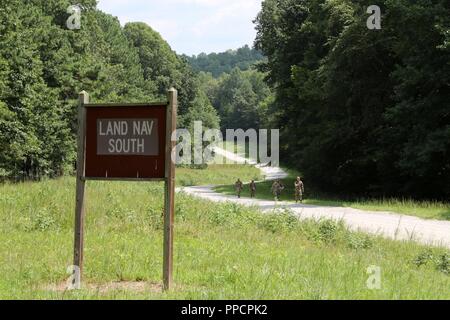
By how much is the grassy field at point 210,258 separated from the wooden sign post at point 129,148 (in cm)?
66

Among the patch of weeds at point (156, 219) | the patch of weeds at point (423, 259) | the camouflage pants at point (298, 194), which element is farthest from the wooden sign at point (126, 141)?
the camouflage pants at point (298, 194)

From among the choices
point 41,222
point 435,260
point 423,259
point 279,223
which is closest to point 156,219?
point 41,222

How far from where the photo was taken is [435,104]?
29.2 metres

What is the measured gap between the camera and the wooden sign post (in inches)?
290

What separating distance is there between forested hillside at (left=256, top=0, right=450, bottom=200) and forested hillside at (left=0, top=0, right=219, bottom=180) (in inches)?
716

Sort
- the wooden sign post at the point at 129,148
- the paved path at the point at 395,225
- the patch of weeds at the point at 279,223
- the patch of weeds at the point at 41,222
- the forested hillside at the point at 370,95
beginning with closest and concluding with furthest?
the wooden sign post at the point at 129,148 < the patch of weeds at the point at 41,222 < the patch of weeds at the point at 279,223 < the paved path at the point at 395,225 < the forested hillside at the point at 370,95

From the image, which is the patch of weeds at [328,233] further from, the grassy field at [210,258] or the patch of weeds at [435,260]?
the patch of weeds at [435,260]

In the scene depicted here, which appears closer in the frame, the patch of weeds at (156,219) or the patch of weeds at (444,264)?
the patch of weeds at (444,264)

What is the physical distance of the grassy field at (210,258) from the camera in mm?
7043

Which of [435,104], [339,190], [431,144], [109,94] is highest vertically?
[109,94]

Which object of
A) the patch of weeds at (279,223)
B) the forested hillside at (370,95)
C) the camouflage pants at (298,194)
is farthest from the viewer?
the camouflage pants at (298,194)
